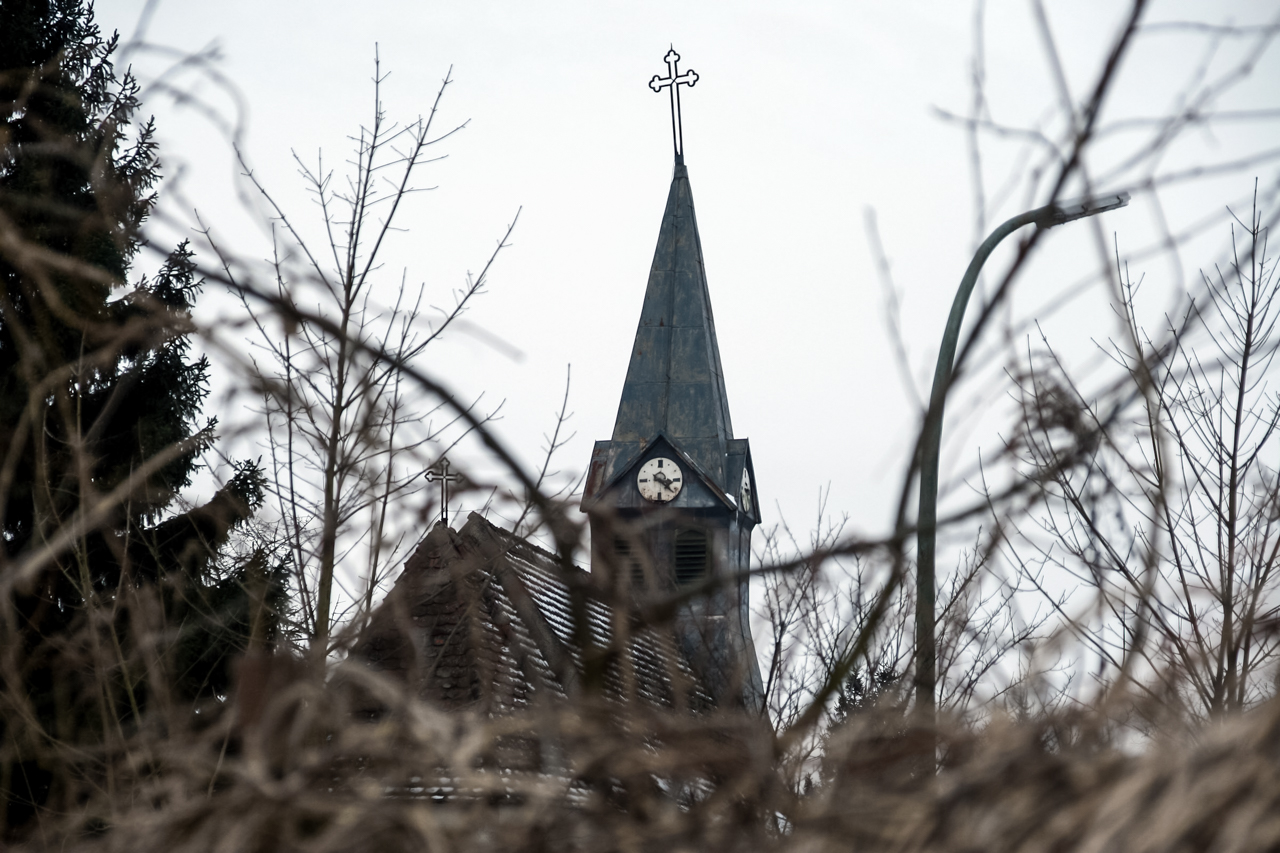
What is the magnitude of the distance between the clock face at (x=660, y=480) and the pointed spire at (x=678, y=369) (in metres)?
0.61

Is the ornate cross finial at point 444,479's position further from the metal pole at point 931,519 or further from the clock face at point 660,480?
the clock face at point 660,480

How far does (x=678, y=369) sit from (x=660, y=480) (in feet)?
10.1

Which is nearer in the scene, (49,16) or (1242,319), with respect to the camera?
(1242,319)

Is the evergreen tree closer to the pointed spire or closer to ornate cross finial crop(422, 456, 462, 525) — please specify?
ornate cross finial crop(422, 456, 462, 525)

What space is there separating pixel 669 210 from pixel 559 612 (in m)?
20.6

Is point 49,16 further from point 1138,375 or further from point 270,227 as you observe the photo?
point 1138,375

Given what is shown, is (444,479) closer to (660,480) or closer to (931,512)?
(931,512)

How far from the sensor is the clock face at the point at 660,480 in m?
30.9

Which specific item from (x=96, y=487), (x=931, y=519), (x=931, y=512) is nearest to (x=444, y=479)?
(x=931, y=519)

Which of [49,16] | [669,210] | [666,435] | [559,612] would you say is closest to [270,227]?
[559,612]

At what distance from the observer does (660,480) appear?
103 ft

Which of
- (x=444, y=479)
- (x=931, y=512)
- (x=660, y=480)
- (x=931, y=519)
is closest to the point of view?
(x=444, y=479)

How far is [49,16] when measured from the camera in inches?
645

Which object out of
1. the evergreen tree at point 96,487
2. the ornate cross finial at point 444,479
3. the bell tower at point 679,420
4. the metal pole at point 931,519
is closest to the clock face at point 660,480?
the bell tower at point 679,420
